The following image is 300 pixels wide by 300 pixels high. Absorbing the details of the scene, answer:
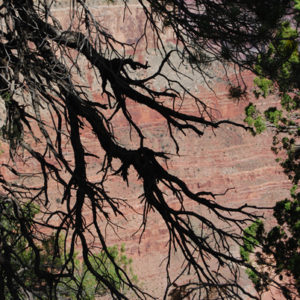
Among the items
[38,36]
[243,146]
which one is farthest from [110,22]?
[38,36]

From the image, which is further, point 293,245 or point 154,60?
point 154,60

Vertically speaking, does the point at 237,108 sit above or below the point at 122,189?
above

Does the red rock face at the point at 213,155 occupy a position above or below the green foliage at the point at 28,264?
above

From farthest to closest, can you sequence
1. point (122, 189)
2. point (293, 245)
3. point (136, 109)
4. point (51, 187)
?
point (136, 109), point (122, 189), point (51, 187), point (293, 245)

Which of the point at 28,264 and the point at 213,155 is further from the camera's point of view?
the point at 213,155

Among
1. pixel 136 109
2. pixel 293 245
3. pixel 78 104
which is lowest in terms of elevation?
pixel 78 104

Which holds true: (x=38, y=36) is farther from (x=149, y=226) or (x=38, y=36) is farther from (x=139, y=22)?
(x=139, y=22)

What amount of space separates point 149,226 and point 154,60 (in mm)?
8847

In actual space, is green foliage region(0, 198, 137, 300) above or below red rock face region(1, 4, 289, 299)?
below

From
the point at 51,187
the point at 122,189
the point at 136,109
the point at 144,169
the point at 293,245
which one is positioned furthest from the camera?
the point at 136,109

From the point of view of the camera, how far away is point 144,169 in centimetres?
380

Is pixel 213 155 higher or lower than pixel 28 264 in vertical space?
higher

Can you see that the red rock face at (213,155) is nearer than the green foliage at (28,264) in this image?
No

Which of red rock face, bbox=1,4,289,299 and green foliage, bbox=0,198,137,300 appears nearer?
green foliage, bbox=0,198,137,300
